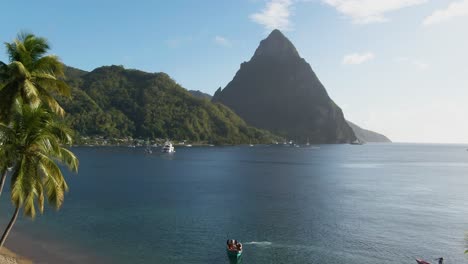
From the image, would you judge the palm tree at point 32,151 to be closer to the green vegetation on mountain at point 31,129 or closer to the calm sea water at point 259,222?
the green vegetation on mountain at point 31,129

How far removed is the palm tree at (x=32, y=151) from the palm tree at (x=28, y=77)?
92 centimetres

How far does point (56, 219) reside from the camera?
68.9 metres

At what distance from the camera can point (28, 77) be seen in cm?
2075

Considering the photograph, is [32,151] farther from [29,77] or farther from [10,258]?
[10,258]

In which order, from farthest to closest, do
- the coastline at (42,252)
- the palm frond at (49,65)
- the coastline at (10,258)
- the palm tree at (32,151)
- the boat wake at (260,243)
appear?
the boat wake at (260,243) → the coastline at (42,252) → the coastline at (10,258) → the palm frond at (49,65) → the palm tree at (32,151)

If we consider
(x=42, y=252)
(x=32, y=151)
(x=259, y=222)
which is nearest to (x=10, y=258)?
(x=42, y=252)

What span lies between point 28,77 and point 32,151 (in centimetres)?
436

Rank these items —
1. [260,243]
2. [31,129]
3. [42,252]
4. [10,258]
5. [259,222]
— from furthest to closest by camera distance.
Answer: [259,222], [260,243], [42,252], [10,258], [31,129]

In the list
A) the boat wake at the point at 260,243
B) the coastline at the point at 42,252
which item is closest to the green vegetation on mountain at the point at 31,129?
the coastline at the point at 42,252

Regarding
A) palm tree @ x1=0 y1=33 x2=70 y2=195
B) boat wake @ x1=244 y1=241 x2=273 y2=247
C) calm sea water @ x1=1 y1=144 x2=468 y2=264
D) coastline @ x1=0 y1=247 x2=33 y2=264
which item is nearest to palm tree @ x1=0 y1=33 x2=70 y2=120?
palm tree @ x1=0 y1=33 x2=70 y2=195

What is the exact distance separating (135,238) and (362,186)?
295ft

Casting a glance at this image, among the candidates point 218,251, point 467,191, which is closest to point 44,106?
point 218,251

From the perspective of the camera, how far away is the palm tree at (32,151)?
1892cm

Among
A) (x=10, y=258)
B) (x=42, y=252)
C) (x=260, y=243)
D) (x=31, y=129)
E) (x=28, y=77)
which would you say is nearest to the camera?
(x=31, y=129)
